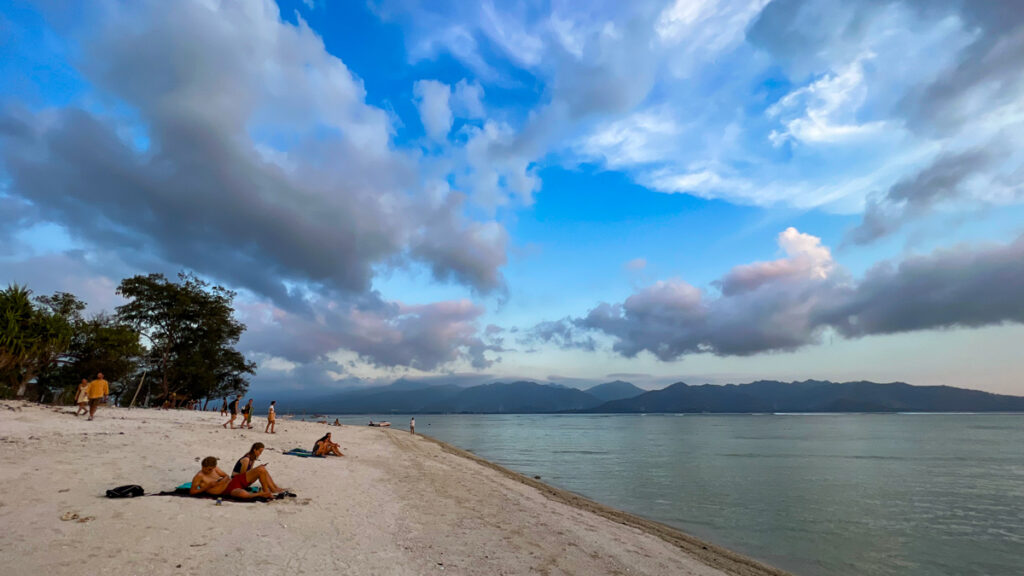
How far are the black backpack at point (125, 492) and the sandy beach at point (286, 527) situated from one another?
25 cm

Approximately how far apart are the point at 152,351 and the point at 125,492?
1823 inches

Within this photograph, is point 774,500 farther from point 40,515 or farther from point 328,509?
point 40,515

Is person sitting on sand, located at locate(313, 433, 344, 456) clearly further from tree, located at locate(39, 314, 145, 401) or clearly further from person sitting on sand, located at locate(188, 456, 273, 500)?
tree, located at locate(39, 314, 145, 401)

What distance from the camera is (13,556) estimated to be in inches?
242

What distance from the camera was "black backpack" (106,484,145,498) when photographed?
9.05 meters

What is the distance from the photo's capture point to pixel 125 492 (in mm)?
9164

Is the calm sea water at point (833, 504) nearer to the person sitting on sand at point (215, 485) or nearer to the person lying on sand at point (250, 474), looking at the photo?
the person lying on sand at point (250, 474)

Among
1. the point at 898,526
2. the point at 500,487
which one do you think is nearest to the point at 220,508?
the point at 500,487

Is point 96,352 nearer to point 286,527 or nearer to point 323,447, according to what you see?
point 323,447

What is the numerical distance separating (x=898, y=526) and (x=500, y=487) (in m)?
15.3

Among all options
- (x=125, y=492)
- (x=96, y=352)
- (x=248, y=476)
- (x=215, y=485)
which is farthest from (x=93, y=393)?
(x=96, y=352)

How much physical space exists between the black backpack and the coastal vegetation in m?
29.7

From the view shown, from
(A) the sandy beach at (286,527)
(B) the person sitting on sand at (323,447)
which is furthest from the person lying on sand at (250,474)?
(B) the person sitting on sand at (323,447)

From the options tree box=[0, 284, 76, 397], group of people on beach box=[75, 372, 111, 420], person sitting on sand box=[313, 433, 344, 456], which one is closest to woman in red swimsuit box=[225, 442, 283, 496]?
person sitting on sand box=[313, 433, 344, 456]
